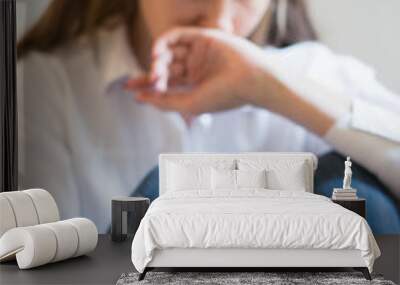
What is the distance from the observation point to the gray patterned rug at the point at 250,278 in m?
5.07

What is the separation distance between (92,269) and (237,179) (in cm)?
180

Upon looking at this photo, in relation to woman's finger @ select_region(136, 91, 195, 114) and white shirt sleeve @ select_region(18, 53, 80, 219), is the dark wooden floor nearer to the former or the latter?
white shirt sleeve @ select_region(18, 53, 80, 219)

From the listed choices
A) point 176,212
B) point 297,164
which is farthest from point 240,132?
point 176,212

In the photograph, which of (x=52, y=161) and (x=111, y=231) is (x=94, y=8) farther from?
(x=111, y=231)

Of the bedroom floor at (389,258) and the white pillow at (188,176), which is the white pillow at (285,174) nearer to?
the white pillow at (188,176)

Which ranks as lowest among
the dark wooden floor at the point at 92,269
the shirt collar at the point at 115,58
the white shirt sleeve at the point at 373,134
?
the dark wooden floor at the point at 92,269

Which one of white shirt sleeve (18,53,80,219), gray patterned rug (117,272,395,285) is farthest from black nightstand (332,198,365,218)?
white shirt sleeve (18,53,80,219)

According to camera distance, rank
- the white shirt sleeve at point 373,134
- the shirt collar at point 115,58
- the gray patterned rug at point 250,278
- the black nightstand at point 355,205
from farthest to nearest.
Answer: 1. the shirt collar at point 115,58
2. the white shirt sleeve at point 373,134
3. the black nightstand at point 355,205
4. the gray patterned rug at point 250,278

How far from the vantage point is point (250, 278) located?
5176 millimetres

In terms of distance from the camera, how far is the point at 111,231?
7.28m

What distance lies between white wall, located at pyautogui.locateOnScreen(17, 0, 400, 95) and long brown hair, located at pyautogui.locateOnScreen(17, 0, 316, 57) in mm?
212

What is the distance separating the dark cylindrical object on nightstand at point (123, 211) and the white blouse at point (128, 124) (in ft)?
2.26

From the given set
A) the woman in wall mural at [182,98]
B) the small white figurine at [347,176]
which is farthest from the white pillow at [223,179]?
the small white figurine at [347,176]

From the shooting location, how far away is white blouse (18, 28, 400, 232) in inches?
299
